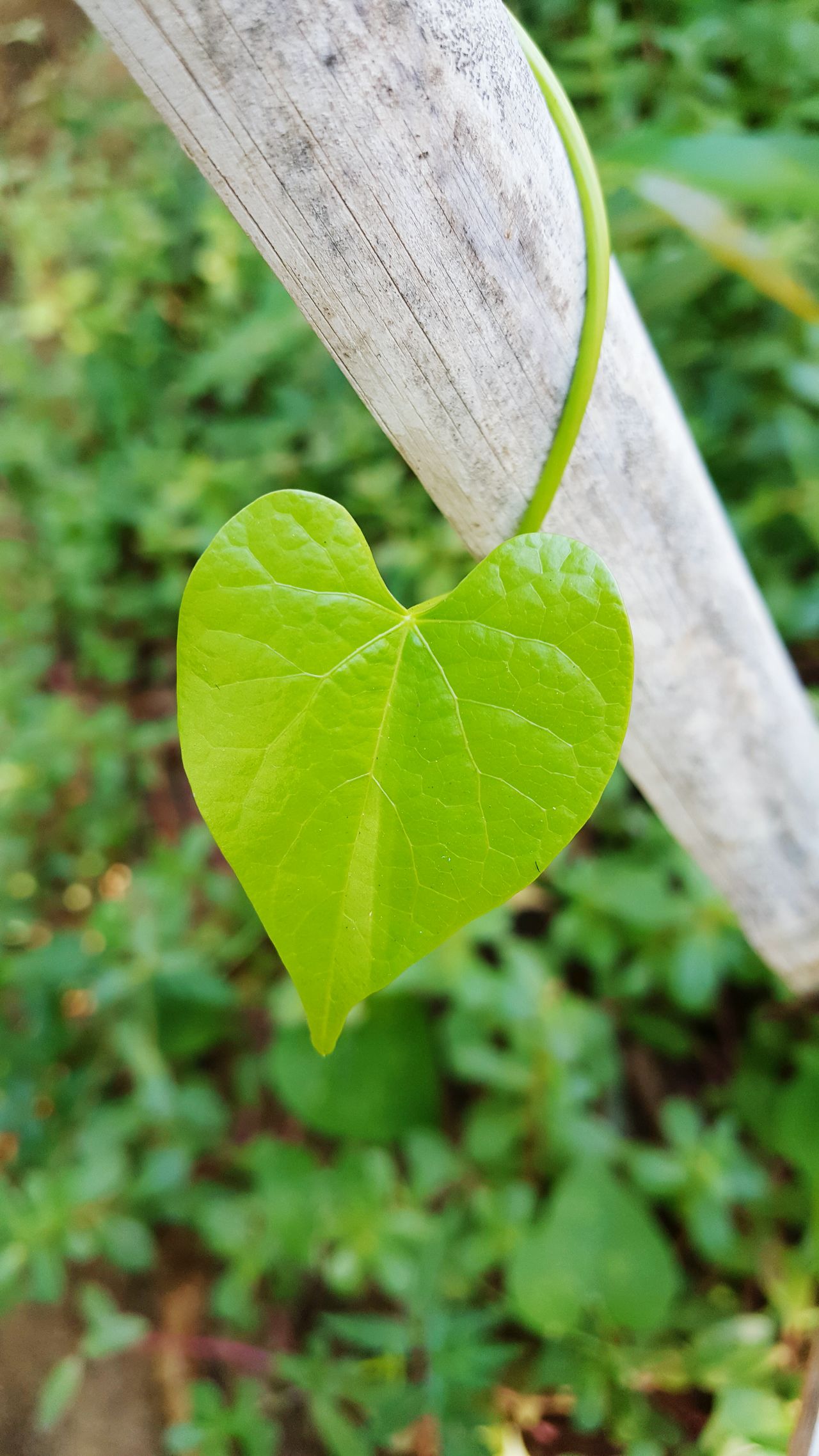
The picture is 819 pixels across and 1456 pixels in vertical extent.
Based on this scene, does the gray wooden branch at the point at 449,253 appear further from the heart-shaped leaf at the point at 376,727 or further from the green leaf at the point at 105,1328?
the green leaf at the point at 105,1328

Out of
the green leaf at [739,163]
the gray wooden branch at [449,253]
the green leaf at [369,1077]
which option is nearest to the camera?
the gray wooden branch at [449,253]

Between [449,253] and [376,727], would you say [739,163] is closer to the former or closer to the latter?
[449,253]

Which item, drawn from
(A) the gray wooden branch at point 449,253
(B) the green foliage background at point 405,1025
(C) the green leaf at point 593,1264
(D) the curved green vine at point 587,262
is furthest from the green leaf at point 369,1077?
(D) the curved green vine at point 587,262

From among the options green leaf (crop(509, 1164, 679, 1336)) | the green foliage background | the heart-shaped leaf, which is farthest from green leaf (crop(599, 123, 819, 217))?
green leaf (crop(509, 1164, 679, 1336))

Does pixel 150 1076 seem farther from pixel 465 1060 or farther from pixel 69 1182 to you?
pixel 465 1060

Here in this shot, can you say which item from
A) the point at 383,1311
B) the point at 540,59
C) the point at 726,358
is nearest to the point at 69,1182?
the point at 383,1311

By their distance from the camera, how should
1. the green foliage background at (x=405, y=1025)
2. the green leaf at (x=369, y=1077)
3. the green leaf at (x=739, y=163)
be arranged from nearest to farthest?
the green leaf at (x=739, y=163), the green foliage background at (x=405, y=1025), the green leaf at (x=369, y=1077)
